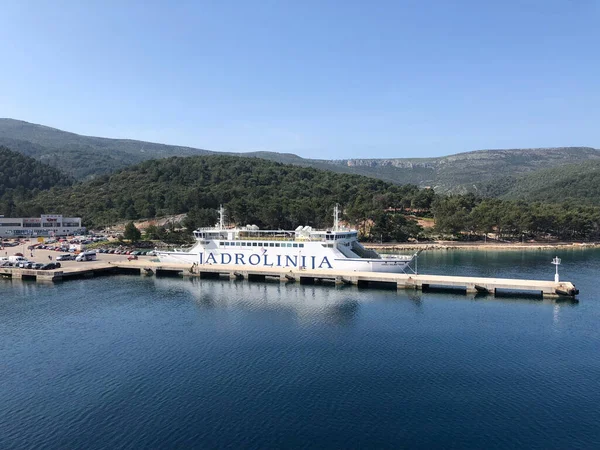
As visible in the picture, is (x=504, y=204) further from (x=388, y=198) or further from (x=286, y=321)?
(x=286, y=321)

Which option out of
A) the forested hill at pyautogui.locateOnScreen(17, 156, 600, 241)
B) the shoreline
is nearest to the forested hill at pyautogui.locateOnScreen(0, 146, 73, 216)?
the forested hill at pyautogui.locateOnScreen(17, 156, 600, 241)

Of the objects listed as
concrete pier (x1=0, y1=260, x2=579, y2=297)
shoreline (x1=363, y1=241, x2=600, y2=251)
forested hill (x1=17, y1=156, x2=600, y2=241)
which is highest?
forested hill (x1=17, y1=156, x2=600, y2=241)

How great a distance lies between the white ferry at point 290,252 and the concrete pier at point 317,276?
1831mm

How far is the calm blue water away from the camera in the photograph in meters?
19.3

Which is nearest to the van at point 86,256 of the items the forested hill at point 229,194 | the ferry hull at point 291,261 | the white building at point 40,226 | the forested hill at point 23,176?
the ferry hull at point 291,261

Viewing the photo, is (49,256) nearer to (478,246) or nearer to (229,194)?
(229,194)

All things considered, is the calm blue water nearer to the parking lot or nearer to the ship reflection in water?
the ship reflection in water

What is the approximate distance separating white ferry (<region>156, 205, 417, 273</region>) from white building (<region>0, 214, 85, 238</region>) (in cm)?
5318

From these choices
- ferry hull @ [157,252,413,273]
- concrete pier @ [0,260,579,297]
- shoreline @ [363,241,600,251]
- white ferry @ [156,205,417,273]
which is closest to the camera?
concrete pier @ [0,260,579,297]

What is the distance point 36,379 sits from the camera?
24438mm

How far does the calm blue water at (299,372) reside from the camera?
19312 mm

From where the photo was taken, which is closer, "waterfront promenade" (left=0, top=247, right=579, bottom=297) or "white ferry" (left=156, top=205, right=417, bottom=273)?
"waterfront promenade" (left=0, top=247, right=579, bottom=297)

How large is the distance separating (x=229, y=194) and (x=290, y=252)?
2828 inches

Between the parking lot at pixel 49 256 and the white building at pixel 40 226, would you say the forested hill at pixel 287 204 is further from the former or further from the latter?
the parking lot at pixel 49 256
